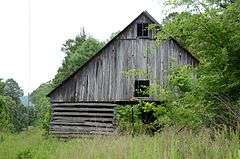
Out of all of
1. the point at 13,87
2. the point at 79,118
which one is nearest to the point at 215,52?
the point at 79,118

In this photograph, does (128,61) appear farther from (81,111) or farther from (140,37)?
(81,111)

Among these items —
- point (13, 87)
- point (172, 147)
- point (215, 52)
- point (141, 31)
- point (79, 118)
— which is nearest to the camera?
point (172, 147)

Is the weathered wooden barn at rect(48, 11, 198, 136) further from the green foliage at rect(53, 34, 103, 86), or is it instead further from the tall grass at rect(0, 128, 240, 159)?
the green foliage at rect(53, 34, 103, 86)

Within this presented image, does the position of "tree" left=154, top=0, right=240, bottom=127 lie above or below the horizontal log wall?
above

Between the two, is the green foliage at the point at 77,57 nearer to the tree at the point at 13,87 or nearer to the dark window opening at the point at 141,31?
the dark window opening at the point at 141,31

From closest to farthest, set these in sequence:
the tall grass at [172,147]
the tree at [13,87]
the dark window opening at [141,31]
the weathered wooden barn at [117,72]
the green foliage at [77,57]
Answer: the tall grass at [172,147] < the weathered wooden barn at [117,72] < the dark window opening at [141,31] < the green foliage at [77,57] < the tree at [13,87]

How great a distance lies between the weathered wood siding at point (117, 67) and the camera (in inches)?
995

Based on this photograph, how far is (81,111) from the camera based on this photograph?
2598cm

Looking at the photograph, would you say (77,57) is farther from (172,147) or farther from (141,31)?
(172,147)

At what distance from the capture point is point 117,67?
999 inches

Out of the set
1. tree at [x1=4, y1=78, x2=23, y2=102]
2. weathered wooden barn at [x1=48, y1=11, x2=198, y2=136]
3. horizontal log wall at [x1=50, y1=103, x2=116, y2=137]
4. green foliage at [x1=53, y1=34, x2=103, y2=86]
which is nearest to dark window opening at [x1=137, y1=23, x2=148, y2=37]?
weathered wooden barn at [x1=48, y1=11, x2=198, y2=136]

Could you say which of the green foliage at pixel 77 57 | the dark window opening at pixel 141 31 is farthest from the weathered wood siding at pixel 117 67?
the green foliage at pixel 77 57

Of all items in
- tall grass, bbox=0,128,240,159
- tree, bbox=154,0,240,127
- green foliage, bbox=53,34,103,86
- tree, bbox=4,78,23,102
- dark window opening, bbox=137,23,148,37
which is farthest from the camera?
tree, bbox=4,78,23,102

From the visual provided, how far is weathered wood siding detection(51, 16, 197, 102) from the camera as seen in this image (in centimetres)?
2528
